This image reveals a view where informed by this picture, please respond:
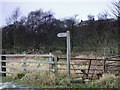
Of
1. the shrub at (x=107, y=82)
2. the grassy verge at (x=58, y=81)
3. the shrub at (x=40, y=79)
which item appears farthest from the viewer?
the shrub at (x=40, y=79)

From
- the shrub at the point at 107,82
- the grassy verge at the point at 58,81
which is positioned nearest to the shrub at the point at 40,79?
the grassy verge at the point at 58,81

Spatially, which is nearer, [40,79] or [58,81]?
[58,81]

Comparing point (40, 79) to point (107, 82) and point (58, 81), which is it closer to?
point (58, 81)

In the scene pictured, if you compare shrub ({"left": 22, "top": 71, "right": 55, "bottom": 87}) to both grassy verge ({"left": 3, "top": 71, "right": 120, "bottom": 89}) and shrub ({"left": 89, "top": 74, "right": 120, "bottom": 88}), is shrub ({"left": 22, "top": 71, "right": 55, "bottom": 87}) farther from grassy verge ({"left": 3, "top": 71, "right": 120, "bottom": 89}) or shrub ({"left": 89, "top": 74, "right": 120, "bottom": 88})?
shrub ({"left": 89, "top": 74, "right": 120, "bottom": 88})

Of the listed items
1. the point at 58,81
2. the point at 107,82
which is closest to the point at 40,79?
the point at 58,81

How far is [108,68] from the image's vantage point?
1174 cm

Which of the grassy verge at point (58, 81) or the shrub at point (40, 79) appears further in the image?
the shrub at point (40, 79)

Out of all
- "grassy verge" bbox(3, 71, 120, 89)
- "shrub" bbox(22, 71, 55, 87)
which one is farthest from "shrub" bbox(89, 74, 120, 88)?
"shrub" bbox(22, 71, 55, 87)

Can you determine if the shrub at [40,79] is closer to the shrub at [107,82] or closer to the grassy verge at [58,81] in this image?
the grassy verge at [58,81]

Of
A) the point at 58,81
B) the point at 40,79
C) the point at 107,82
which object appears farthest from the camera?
the point at 40,79

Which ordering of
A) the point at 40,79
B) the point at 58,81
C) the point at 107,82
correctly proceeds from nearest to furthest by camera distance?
1. the point at 107,82
2. the point at 58,81
3. the point at 40,79

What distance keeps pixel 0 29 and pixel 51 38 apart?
8314mm

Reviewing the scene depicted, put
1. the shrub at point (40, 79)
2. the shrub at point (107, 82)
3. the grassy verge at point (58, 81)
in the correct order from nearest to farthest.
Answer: the shrub at point (107, 82) < the grassy verge at point (58, 81) < the shrub at point (40, 79)

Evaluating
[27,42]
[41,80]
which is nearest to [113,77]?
[41,80]
